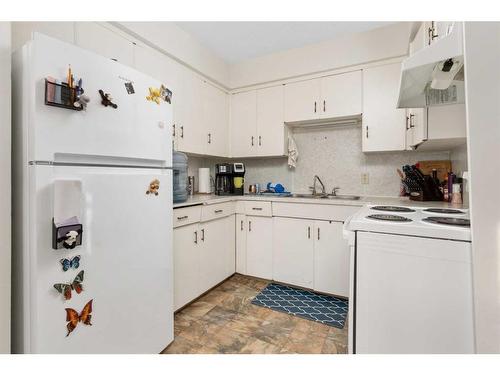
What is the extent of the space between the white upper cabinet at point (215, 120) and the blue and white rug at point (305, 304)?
4.98ft

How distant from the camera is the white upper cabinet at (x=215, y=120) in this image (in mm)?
2577

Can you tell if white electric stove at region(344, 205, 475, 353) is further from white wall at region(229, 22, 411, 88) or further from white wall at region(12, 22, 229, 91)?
white wall at region(12, 22, 229, 91)

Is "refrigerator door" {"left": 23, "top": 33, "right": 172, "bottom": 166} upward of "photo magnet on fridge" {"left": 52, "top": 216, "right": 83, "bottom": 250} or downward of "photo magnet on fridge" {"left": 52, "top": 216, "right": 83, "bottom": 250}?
upward

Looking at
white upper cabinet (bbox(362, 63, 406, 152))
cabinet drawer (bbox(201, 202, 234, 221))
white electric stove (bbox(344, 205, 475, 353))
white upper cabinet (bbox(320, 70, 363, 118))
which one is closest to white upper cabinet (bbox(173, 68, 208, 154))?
cabinet drawer (bbox(201, 202, 234, 221))

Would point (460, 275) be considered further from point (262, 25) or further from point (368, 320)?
point (262, 25)

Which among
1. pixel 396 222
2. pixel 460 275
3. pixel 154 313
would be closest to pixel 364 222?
pixel 396 222

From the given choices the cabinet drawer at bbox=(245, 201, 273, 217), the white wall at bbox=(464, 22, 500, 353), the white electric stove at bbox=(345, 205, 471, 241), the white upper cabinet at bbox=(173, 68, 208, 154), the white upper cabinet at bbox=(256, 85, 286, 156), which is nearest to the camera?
the white wall at bbox=(464, 22, 500, 353)

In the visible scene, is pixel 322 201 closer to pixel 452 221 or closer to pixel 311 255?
pixel 311 255

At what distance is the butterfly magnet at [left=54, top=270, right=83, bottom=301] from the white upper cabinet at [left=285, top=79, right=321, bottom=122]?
225 centimetres

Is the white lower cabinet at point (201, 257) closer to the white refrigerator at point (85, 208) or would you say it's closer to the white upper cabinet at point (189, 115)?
the white refrigerator at point (85, 208)

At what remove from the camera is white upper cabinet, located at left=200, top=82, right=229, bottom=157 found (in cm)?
258

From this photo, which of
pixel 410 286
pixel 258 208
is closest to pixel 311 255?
pixel 258 208

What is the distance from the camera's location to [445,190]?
2014 mm

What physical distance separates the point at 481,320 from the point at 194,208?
172cm
